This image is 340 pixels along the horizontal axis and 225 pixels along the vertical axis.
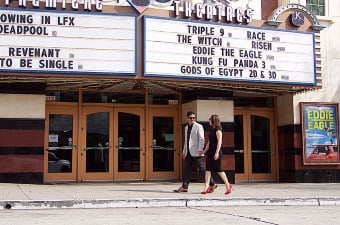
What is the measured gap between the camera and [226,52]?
48.8ft

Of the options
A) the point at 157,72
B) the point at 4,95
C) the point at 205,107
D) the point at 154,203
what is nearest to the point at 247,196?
the point at 154,203

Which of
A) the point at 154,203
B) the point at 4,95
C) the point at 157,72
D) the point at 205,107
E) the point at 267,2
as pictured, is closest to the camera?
the point at 154,203

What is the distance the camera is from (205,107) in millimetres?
16656

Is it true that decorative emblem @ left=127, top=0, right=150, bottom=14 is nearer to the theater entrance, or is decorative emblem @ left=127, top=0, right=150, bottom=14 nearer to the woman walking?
the woman walking

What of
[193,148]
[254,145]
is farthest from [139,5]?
[254,145]

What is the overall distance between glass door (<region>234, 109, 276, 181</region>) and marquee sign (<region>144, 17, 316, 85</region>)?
3.01 m

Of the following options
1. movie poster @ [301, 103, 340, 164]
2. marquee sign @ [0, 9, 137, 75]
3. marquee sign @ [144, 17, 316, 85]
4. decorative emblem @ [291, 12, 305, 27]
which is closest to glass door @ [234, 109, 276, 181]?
movie poster @ [301, 103, 340, 164]

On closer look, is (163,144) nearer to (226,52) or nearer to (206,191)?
(226,52)

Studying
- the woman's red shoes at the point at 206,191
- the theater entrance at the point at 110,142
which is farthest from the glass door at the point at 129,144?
the woman's red shoes at the point at 206,191

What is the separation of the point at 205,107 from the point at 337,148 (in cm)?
468

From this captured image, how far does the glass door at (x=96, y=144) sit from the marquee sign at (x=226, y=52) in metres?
3.61

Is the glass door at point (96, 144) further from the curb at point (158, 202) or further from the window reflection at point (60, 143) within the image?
the curb at point (158, 202)

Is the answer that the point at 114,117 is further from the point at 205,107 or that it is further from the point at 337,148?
the point at 337,148

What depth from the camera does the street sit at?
27.9 ft
